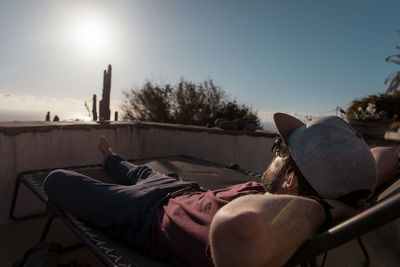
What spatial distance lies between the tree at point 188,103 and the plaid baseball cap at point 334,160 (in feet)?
27.0

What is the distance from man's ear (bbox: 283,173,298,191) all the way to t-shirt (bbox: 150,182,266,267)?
250 mm

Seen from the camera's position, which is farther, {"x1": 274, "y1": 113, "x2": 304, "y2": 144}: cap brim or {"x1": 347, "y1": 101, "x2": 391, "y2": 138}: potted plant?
{"x1": 347, "y1": 101, "x2": 391, "y2": 138}: potted plant

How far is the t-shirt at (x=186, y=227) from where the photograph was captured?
37.5 inches

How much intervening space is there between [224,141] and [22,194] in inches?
86.4

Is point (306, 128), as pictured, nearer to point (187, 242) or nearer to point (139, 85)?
point (187, 242)

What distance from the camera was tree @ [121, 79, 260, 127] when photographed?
30.4ft

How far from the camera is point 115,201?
1.36m

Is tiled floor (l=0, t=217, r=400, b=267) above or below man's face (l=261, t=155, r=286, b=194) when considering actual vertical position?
below

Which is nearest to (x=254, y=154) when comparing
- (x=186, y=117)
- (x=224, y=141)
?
(x=224, y=141)

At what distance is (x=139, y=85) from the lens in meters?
9.98

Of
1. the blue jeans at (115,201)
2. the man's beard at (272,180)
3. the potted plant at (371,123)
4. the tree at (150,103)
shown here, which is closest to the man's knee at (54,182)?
the blue jeans at (115,201)

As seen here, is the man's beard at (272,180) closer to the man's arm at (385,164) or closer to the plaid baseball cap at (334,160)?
the plaid baseball cap at (334,160)

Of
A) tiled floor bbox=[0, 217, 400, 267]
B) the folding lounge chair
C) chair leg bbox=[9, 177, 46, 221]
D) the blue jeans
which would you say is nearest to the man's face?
the folding lounge chair

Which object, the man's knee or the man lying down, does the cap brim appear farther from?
the man's knee
